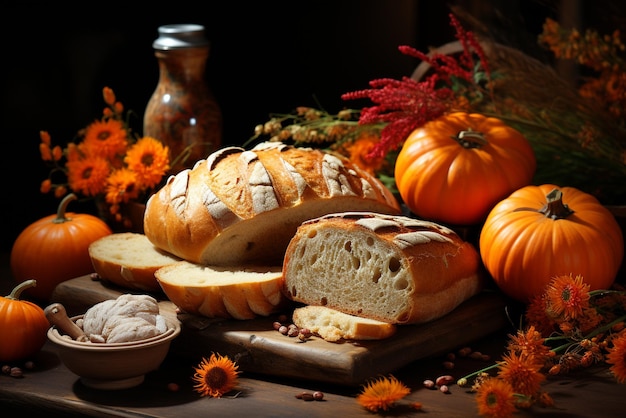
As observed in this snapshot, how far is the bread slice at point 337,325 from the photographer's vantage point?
2297 millimetres

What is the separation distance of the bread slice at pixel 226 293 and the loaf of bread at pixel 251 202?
12 centimetres

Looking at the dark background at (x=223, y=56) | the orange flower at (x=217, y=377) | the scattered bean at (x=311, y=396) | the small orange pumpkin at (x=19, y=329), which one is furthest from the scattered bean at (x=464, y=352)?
the dark background at (x=223, y=56)

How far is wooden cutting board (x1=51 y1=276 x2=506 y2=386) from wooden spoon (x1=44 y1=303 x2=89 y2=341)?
304 mm

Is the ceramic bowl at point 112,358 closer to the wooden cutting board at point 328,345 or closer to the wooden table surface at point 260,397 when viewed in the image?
the wooden table surface at point 260,397

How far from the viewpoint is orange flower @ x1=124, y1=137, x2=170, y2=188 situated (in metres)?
3.18

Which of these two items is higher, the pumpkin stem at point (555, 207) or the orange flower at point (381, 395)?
the pumpkin stem at point (555, 207)

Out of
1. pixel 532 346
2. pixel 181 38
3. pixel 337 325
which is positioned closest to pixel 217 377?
pixel 337 325

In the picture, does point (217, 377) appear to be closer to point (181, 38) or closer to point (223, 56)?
point (181, 38)

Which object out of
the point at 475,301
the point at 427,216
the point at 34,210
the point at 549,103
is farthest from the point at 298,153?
the point at 34,210

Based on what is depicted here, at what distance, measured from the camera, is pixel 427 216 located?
2.89 meters

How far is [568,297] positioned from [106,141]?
5.51 ft

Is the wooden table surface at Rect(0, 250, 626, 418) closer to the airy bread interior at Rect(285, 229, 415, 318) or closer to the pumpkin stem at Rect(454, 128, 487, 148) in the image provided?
the airy bread interior at Rect(285, 229, 415, 318)

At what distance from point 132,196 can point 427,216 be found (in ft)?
3.21

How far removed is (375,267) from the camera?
2.36 m
